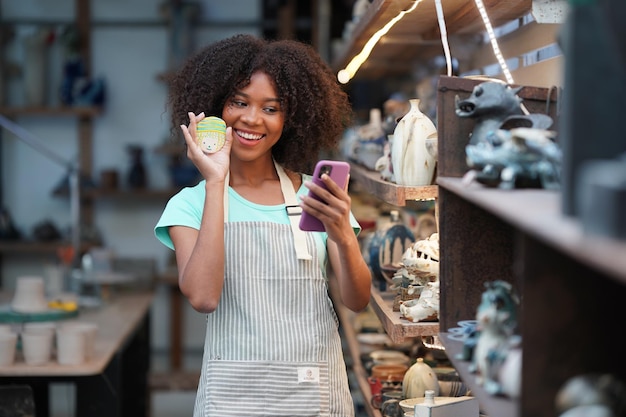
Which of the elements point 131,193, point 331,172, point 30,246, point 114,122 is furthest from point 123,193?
point 331,172

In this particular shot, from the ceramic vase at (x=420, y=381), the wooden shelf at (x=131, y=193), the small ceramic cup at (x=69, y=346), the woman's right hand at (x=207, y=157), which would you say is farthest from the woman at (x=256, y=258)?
the wooden shelf at (x=131, y=193)

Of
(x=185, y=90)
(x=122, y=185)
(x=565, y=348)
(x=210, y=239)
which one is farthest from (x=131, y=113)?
(x=565, y=348)

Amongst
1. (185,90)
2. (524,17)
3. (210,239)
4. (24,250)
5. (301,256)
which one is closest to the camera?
(210,239)

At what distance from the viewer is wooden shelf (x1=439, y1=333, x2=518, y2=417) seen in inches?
54.0

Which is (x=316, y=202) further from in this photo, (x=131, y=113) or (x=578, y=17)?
(x=131, y=113)

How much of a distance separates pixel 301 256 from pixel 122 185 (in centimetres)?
447

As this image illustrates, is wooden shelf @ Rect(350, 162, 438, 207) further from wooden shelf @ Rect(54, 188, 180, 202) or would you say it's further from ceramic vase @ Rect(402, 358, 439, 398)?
wooden shelf @ Rect(54, 188, 180, 202)

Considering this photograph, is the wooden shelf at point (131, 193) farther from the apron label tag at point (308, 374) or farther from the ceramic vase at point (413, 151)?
the apron label tag at point (308, 374)

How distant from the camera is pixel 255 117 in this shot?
7.66ft

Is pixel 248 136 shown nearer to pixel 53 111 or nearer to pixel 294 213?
pixel 294 213

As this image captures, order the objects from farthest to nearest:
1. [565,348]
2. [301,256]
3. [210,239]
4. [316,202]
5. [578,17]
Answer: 1. [301,256]
2. [210,239]
3. [316,202]
4. [565,348]
5. [578,17]

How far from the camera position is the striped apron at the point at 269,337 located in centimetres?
226

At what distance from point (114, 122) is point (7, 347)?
3490 millimetres

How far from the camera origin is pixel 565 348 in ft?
4.16
